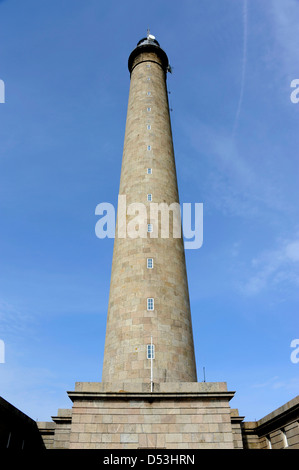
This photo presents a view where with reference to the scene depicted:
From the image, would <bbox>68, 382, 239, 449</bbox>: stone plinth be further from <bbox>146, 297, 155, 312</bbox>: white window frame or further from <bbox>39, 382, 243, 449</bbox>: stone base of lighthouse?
<bbox>146, 297, 155, 312</bbox>: white window frame

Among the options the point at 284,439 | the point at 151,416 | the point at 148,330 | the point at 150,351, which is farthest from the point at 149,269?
the point at 284,439

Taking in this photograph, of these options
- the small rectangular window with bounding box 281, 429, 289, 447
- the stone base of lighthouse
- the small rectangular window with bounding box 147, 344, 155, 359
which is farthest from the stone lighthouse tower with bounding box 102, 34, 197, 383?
the small rectangular window with bounding box 281, 429, 289, 447

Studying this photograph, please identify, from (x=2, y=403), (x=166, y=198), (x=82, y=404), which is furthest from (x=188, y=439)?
(x=166, y=198)

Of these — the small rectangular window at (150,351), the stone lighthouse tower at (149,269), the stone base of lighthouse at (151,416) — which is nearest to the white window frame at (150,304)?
the stone lighthouse tower at (149,269)

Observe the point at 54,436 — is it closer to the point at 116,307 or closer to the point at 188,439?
the point at 116,307

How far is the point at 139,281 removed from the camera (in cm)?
2739

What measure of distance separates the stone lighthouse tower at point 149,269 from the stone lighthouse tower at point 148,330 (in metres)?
0.07

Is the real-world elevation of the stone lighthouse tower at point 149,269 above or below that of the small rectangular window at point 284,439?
above

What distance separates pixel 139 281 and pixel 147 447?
11082 millimetres

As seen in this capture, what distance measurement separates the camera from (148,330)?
25469 millimetres

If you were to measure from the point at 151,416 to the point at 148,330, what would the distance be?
6.56 m

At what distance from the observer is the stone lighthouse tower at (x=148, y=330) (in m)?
19.4

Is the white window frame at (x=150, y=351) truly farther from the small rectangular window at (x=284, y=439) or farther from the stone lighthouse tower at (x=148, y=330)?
the small rectangular window at (x=284, y=439)

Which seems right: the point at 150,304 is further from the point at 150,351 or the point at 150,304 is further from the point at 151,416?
the point at 151,416
